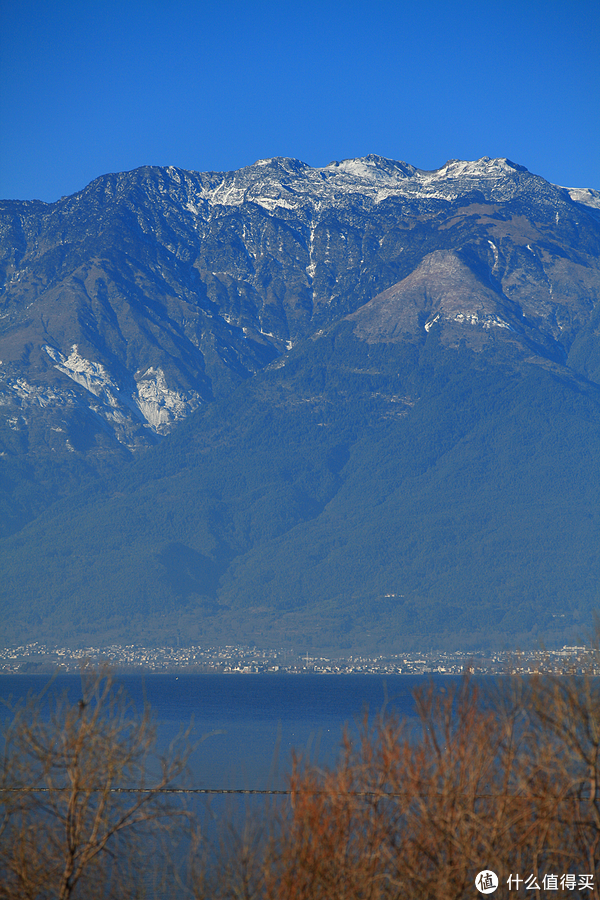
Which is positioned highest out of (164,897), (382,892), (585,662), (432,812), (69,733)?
(585,662)

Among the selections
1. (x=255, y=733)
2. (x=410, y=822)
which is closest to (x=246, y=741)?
(x=255, y=733)

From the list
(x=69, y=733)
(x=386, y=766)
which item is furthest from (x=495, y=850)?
(x=69, y=733)

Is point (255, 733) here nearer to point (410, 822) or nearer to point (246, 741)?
point (246, 741)

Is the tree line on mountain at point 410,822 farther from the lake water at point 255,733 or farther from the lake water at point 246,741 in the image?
the lake water at point 255,733

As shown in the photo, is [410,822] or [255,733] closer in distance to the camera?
[410,822]

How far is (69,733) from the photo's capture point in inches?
1038

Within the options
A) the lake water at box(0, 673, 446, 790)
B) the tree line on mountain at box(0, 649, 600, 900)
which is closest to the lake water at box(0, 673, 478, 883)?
the lake water at box(0, 673, 446, 790)

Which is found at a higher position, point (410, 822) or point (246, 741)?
point (246, 741)

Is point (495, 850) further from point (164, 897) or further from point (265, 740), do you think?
point (265, 740)

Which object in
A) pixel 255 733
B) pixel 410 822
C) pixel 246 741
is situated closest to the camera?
pixel 410 822

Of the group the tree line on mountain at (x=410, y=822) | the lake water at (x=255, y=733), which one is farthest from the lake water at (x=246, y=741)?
the tree line on mountain at (x=410, y=822)

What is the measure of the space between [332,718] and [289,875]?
473ft

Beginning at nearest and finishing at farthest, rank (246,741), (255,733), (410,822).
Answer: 1. (410,822)
2. (246,741)
3. (255,733)

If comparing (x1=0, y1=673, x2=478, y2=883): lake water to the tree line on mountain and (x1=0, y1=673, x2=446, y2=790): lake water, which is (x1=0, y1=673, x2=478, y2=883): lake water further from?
the tree line on mountain
